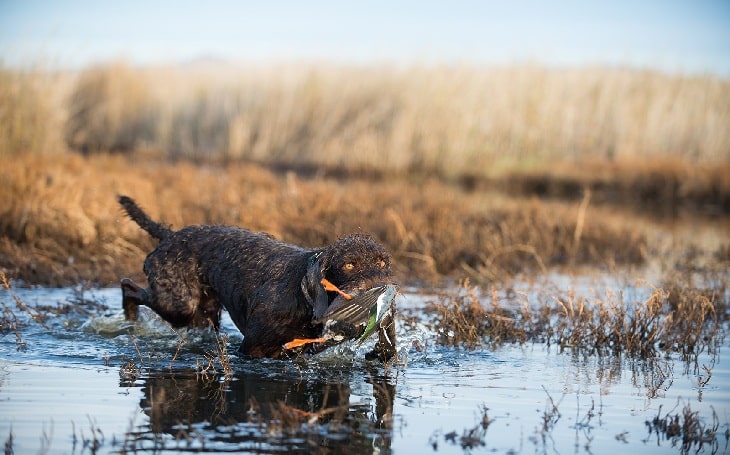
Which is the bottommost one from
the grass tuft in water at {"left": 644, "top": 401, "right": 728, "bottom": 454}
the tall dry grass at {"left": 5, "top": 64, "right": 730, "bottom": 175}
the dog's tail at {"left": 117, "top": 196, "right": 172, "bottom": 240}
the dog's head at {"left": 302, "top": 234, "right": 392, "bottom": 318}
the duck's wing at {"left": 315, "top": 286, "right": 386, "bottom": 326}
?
the grass tuft in water at {"left": 644, "top": 401, "right": 728, "bottom": 454}

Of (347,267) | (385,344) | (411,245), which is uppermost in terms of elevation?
(411,245)

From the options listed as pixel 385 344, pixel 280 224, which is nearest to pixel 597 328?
pixel 385 344

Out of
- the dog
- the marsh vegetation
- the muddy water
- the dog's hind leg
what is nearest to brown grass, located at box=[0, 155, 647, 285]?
the marsh vegetation

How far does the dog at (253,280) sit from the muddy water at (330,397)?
0.80ft

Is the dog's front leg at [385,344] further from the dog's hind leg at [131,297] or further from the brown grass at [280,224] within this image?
the brown grass at [280,224]

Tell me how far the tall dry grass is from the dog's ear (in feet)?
42.3

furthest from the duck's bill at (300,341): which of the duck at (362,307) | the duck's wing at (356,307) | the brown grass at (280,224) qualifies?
the brown grass at (280,224)

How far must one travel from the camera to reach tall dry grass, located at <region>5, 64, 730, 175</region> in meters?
19.0

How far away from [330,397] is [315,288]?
70cm

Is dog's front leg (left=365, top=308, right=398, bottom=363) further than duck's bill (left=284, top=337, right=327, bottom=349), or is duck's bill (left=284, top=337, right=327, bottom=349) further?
dog's front leg (left=365, top=308, right=398, bottom=363)

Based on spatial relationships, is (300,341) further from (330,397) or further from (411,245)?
(411,245)

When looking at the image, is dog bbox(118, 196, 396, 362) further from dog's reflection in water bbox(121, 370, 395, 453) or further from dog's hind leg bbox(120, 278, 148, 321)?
dog's reflection in water bbox(121, 370, 395, 453)

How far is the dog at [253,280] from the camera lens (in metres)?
5.50

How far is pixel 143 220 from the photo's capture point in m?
7.37
